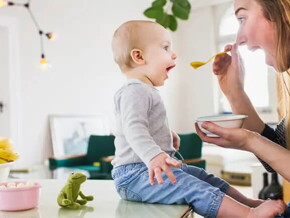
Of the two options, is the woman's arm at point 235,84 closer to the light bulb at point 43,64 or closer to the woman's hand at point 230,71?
the woman's hand at point 230,71

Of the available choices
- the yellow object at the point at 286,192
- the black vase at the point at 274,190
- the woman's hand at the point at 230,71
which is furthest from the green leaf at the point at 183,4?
the black vase at the point at 274,190

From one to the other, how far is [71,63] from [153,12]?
11.1 feet

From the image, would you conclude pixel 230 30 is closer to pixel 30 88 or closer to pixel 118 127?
pixel 30 88

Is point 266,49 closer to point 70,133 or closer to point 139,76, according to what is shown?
point 139,76

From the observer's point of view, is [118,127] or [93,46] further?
[93,46]

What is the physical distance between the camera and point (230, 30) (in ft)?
22.3

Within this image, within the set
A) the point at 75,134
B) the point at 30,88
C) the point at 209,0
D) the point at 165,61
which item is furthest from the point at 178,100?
the point at 165,61

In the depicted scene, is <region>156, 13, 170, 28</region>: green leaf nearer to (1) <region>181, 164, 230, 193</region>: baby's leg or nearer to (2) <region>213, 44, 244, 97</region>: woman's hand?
(2) <region>213, 44, 244, 97</region>: woman's hand

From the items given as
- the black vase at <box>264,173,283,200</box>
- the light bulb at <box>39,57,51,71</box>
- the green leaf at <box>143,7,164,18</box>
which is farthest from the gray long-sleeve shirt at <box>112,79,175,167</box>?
the light bulb at <box>39,57,51,71</box>

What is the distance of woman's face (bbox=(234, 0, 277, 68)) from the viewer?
1.06 meters

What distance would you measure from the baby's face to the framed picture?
13.1ft

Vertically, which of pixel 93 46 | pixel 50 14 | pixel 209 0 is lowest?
pixel 93 46

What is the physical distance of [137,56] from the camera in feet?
3.70

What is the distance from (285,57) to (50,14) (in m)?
4.50
